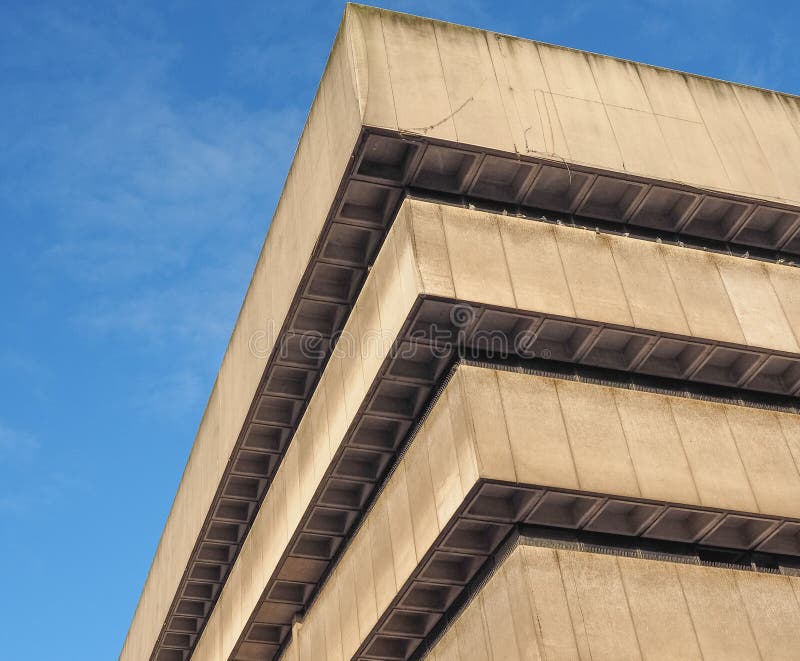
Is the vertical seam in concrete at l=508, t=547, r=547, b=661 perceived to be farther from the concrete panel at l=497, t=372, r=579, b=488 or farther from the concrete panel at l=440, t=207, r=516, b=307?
the concrete panel at l=440, t=207, r=516, b=307

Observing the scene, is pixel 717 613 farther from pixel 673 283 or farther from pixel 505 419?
pixel 673 283

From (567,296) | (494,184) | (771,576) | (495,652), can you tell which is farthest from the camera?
(494,184)

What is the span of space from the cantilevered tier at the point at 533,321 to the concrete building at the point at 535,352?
8 centimetres

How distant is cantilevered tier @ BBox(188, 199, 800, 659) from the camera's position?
28.7 metres

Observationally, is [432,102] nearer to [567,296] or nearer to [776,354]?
[567,296]

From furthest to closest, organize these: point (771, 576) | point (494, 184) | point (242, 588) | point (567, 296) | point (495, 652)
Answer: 1. point (242, 588)
2. point (494, 184)
3. point (567, 296)
4. point (771, 576)
5. point (495, 652)

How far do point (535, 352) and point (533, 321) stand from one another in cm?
128

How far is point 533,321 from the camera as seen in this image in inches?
1144

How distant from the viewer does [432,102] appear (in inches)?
1196

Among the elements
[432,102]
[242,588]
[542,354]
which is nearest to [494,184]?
[432,102]

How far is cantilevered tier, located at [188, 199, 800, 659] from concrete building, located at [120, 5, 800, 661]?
0.25 ft

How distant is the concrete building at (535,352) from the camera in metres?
26.5

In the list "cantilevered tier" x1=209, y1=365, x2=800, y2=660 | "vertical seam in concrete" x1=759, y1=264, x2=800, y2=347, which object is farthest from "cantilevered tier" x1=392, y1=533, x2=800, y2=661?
"vertical seam in concrete" x1=759, y1=264, x2=800, y2=347

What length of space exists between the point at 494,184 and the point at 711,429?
349 inches
